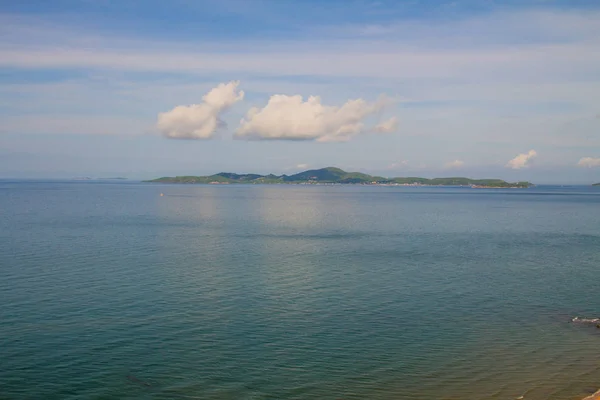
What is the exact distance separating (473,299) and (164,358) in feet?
83.4

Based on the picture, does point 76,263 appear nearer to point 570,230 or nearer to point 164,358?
point 164,358

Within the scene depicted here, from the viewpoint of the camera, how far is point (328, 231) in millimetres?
92375

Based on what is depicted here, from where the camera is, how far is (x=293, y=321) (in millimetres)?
35656

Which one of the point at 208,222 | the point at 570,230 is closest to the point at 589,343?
the point at 570,230

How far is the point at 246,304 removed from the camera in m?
39.9

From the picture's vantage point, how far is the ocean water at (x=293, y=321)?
25.9 metres

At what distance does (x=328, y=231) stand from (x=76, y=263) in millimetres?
46574

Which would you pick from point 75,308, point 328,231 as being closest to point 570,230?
point 328,231

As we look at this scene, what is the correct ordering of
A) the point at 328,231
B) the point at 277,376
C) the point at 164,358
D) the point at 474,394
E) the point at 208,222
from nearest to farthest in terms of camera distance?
the point at 474,394 → the point at 277,376 → the point at 164,358 → the point at 328,231 → the point at 208,222

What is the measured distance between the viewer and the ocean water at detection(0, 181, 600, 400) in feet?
85.0

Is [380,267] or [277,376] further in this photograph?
[380,267]

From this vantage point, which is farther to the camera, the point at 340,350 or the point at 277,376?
the point at 340,350

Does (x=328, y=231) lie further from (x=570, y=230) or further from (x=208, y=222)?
(x=570, y=230)

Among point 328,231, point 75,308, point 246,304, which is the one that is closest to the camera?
point 75,308
